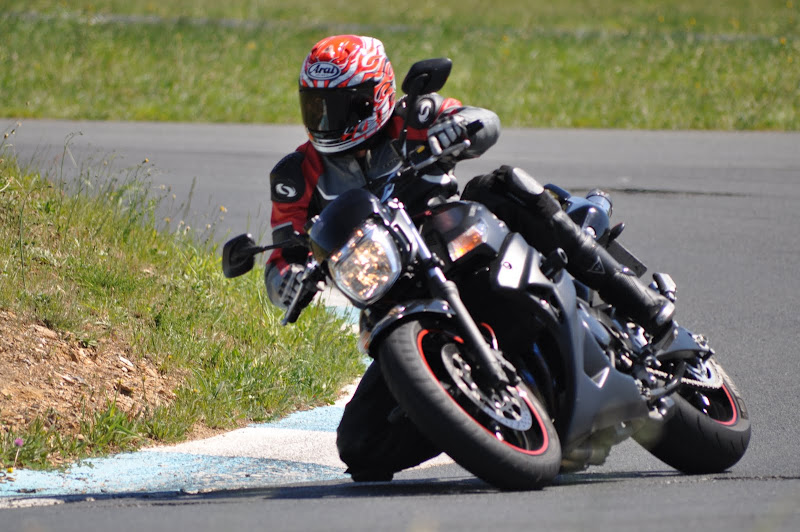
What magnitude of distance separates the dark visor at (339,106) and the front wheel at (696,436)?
1.64 meters

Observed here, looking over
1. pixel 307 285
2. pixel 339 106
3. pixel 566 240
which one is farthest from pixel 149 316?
pixel 566 240

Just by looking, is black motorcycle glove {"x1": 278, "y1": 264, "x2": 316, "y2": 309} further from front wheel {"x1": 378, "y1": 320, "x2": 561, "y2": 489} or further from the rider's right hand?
front wheel {"x1": 378, "y1": 320, "x2": 561, "y2": 489}

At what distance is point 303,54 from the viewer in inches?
851

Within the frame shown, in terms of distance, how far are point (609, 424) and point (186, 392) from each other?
237cm

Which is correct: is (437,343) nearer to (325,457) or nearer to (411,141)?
(411,141)

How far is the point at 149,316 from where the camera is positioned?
6.83m

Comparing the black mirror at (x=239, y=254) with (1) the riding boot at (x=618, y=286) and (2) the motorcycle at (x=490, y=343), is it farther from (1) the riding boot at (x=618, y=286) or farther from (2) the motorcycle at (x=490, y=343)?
(1) the riding boot at (x=618, y=286)

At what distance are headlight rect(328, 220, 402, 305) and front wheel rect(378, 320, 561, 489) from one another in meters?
0.16

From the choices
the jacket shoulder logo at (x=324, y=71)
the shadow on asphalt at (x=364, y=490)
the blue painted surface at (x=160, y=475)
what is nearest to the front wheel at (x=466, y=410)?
the shadow on asphalt at (x=364, y=490)

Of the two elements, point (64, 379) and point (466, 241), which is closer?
point (466, 241)

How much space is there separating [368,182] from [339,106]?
326 mm

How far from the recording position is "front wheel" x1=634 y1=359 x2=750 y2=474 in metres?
4.92

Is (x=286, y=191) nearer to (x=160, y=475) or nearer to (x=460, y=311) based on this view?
(x=460, y=311)

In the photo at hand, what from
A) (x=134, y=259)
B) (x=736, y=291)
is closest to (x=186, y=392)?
(x=134, y=259)
